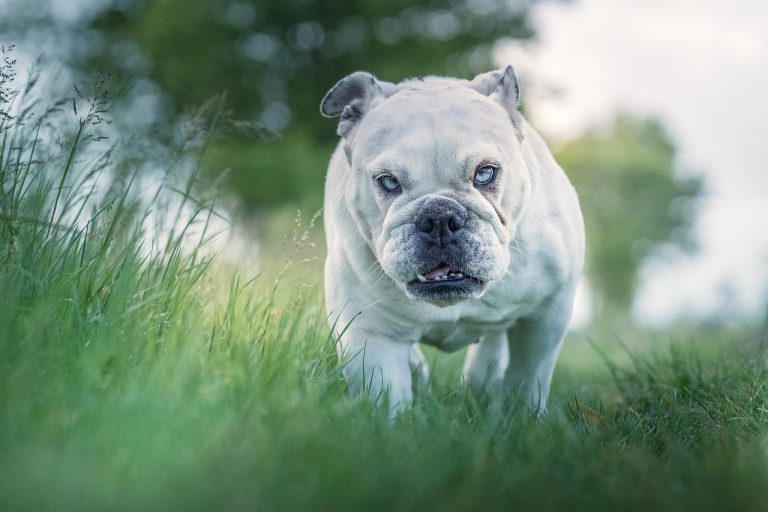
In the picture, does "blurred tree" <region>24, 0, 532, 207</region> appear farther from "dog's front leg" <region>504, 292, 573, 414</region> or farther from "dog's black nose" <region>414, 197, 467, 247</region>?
"dog's black nose" <region>414, 197, 467, 247</region>

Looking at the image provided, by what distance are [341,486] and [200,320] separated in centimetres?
139

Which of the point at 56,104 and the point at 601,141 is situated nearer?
the point at 56,104

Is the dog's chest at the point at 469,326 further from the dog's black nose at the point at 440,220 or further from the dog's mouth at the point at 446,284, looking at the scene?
the dog's black nose at the point at 440,220

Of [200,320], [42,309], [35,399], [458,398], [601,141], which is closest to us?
[35,399]

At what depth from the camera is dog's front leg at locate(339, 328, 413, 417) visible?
13.1 ft

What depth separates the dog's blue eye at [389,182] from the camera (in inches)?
153

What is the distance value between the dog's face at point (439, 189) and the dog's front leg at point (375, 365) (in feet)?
1.46

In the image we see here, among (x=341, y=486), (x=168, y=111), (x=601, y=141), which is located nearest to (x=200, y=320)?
(x=341, y=486)

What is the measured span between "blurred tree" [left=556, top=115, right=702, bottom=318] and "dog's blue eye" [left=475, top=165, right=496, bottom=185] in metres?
24.4

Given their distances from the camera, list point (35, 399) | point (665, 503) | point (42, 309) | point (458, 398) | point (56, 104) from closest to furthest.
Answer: point (665, 503)
point (35, 399)
point (42, 309)
point (56, 104)
point (458, 398)

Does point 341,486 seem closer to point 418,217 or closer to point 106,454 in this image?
point 106,454

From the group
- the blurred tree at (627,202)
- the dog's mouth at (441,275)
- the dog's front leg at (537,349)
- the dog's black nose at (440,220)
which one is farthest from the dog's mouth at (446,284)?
the blurred tree at (627,202)

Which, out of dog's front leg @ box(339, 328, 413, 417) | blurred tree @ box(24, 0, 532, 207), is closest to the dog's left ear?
dog's front leg @ box(339, 328, 413, 417)

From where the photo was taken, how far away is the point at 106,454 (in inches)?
97.0
